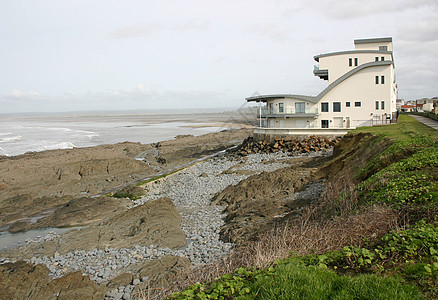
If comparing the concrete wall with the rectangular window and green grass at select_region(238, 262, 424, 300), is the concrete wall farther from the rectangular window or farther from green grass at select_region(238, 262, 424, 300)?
green grass at select_region(238, 262, 424, 300)

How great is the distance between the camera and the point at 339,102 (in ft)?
133

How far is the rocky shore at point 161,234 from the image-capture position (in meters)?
11.8

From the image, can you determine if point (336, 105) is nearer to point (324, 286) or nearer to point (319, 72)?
point (319, 72)

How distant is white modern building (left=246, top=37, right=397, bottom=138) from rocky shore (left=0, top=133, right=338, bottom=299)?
1886 cm

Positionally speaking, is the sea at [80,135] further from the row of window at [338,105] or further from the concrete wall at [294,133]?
the row of window at [338,105]

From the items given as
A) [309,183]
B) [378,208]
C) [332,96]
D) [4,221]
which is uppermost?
[332,96]

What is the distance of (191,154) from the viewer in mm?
45219

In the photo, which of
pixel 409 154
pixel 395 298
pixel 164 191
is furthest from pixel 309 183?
pixel 395 298

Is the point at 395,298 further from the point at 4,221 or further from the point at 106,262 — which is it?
the point at 4,221

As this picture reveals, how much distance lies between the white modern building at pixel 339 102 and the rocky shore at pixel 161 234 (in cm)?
1886

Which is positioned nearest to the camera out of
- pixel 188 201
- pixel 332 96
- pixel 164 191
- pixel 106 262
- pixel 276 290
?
pixel 276 290

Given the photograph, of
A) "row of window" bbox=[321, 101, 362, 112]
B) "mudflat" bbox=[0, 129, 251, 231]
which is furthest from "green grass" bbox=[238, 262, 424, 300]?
"row of window" bbox=[321, 101, 362, 112]

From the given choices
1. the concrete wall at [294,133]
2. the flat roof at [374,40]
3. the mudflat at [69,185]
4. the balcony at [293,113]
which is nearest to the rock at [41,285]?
the mudflat at [69,185]

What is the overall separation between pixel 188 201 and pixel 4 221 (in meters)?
11.2
